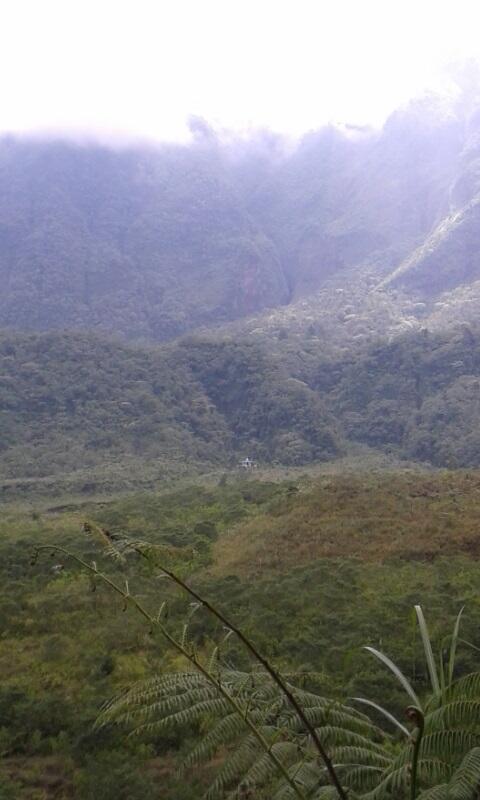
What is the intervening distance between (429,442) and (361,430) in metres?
7.40

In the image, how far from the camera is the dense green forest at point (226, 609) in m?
6.90

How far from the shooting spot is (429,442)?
4775 cm

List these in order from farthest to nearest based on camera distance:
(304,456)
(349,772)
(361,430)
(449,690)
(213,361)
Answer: (213,361), (361,430), (304,456), (349,772), (449,690)

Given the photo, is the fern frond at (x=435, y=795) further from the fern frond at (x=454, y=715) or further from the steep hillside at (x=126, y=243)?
the steep hillside at (x=126, y=243)

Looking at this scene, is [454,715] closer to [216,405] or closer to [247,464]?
[247,464]

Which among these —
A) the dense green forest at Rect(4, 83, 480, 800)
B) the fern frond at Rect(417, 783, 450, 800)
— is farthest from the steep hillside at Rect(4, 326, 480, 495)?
the fern frond at Rect(417, 783, 450, 800)

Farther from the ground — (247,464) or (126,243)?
(126,243)

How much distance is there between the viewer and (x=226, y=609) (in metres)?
11.6

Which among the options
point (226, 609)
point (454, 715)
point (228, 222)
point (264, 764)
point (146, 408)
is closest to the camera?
point (454, 715)

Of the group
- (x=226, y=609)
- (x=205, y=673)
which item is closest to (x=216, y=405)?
(x=226, y=609)

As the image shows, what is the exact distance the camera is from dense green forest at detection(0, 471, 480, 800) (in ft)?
22.6

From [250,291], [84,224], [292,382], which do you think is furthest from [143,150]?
[292,382]

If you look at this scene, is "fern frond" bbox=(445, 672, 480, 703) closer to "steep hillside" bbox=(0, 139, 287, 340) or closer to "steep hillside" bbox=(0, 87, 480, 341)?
"steep hillside" bbox=(0, 87, 480, 341)

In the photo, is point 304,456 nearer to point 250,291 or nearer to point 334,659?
point 334,659
